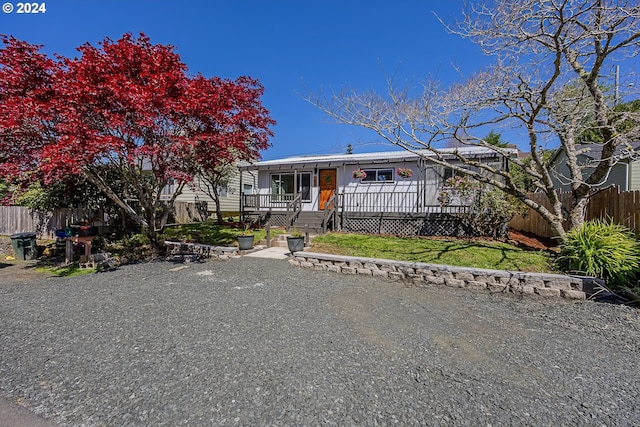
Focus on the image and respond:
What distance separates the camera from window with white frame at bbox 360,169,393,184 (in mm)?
12816

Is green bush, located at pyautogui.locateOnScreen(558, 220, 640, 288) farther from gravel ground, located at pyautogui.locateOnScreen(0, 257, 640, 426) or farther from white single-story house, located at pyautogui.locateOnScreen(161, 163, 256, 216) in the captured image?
white single-story house, located at pyautogui.locateOnScreen(161, 163, 256, 216)

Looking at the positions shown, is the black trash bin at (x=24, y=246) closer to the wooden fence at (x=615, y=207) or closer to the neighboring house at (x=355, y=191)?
the neighboring house at (x=355, y=191)

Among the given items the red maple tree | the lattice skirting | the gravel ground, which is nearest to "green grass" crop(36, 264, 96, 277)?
the gravel ground

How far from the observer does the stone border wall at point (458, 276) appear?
213 inches

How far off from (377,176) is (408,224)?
9.35 feet

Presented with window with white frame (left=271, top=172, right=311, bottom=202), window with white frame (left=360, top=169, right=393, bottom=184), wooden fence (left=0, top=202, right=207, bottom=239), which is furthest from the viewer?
window with white frame (left=271, top=172, right=311, bottom=202)

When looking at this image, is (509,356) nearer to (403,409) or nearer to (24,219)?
(403,409)

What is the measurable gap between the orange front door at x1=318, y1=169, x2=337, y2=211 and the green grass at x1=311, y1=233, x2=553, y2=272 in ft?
12.7

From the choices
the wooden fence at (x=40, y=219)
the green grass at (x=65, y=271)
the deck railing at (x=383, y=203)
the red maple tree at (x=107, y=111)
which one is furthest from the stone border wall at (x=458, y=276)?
the wooden fence at (x=40, y=219)

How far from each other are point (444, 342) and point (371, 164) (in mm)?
10087

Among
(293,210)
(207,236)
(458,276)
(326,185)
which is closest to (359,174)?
(326,185)

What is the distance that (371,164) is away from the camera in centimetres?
1296

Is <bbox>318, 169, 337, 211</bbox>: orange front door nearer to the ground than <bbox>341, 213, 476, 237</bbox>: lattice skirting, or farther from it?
farther from it

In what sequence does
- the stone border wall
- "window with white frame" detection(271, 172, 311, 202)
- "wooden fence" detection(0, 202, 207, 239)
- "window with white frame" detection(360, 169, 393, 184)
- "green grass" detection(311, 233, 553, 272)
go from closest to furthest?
the stone border wall → "green grass" detection(311, 233, 553, 272) → "wooden fence" detection(0, 202, 207, 239) → "window with white frame" detection(360, 169, 393, 184) → "window with white frame" detection(271, 172, 311, 202)
